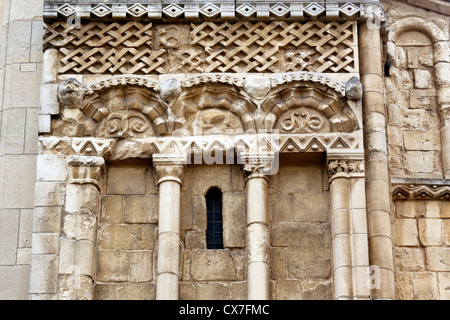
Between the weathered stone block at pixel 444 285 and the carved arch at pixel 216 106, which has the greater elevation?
the carved arch at pixel 216 106

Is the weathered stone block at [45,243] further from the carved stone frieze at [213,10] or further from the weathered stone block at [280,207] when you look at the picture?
the carved stone frieze at [213,10]

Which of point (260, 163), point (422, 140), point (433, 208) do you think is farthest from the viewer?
point (422, 140)

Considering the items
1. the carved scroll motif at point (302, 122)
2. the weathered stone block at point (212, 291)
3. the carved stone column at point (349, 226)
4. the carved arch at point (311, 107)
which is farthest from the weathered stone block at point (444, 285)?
the weathered stone block at point (212, 291)

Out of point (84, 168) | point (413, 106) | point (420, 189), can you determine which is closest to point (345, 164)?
point (420, 189)

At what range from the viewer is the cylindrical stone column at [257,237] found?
1480 cm

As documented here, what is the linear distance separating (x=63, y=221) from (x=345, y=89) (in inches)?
136

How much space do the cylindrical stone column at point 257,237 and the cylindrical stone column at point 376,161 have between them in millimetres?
1131

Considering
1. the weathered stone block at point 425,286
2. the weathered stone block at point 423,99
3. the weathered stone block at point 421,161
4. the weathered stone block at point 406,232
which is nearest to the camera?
the weathered stone block at point 425,286

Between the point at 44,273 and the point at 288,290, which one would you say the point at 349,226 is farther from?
the point at 44,273

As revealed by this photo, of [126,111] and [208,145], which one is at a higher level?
[126,111]

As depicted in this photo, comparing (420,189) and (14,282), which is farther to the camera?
(420,189)

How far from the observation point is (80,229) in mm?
15148

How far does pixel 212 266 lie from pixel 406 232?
2.31 m

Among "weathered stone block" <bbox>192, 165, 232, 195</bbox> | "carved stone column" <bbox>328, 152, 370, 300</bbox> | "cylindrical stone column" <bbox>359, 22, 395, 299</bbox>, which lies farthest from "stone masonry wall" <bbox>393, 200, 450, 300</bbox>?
"weathered stone block" <bbox>192, 165, 232, 195</bbox>
